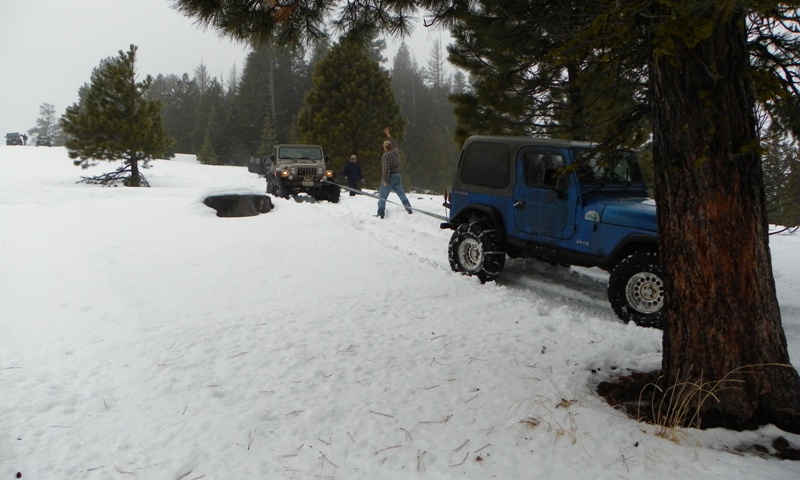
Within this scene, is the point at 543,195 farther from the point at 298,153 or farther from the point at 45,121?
the point at 45,121

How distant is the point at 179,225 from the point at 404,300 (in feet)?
18.9

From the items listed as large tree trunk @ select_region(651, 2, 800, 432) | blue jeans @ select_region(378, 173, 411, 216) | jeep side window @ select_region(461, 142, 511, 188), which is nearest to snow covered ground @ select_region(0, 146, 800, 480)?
large tree trunk @ select_region(651, 2, 800, 432)

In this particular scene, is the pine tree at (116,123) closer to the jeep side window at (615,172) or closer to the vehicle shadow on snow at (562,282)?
the vehicle shadow on snow at (562,282)

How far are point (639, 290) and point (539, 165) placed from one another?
6.50 ft

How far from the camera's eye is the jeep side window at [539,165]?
6.17m

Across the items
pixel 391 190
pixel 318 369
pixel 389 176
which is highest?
pixel 389 176

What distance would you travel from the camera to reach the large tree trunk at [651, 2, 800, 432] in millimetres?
2984

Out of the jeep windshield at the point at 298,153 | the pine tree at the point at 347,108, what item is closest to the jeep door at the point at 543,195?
the jeep windshield at the point at 298,153

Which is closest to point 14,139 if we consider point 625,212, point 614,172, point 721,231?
point 614,172

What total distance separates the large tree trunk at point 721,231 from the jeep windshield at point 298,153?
14510 mm

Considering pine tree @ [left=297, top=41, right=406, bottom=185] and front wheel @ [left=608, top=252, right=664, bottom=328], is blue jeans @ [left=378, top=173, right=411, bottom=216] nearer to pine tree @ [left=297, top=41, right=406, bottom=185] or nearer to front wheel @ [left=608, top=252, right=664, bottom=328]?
front wheel @ [left=608, top=252, right=664, bottom=328]

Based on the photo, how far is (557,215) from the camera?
20.0ft

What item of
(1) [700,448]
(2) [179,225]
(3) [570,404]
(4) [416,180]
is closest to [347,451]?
(3) [570,404]

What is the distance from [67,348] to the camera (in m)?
4.12
